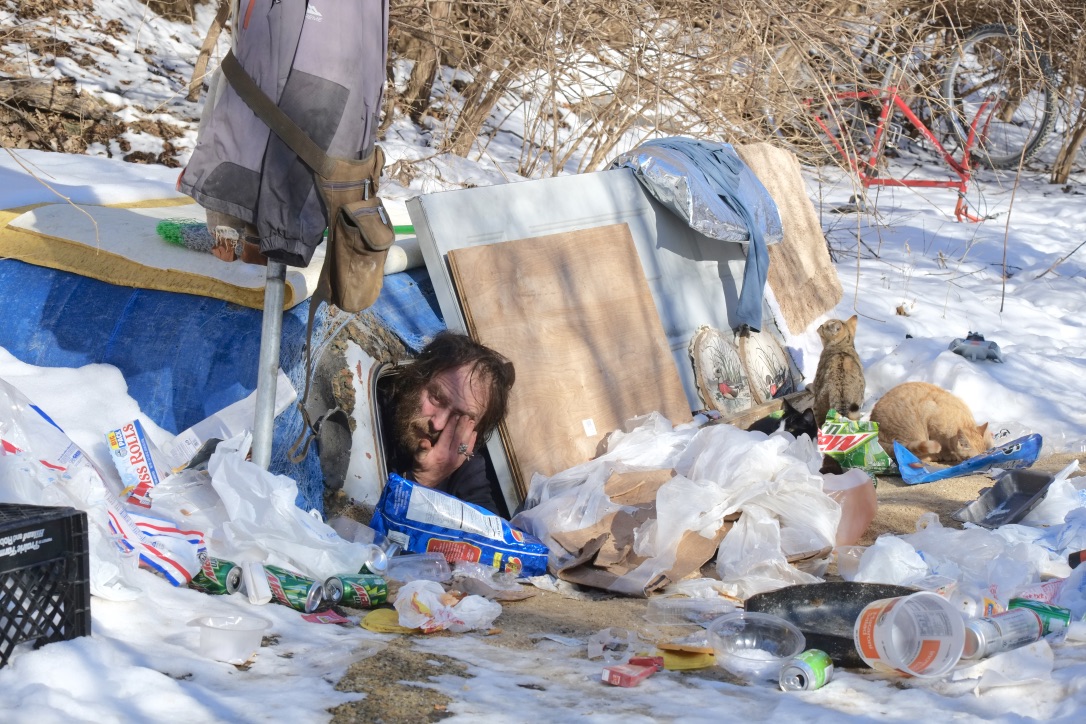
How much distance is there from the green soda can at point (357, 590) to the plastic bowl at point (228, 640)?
53 cm

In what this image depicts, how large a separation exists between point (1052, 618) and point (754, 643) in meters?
0.78

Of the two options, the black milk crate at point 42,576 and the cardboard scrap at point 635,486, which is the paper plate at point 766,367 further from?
the black milk crate at point 42,576

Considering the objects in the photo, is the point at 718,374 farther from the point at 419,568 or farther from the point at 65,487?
the point at 65,487

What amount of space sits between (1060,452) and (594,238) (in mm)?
2745

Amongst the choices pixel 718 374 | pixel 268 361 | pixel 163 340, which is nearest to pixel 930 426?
pixel 718 374

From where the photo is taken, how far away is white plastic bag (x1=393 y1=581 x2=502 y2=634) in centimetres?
290

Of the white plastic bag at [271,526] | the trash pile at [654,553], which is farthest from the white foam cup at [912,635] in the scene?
the white plastic bag at [271,526]

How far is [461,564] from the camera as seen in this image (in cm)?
362

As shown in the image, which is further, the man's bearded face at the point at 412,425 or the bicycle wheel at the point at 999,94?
the bicycle wheel at the point at 999,94

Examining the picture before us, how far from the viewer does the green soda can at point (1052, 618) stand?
9.02 feet

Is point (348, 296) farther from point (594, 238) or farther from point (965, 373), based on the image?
point (965, 373)

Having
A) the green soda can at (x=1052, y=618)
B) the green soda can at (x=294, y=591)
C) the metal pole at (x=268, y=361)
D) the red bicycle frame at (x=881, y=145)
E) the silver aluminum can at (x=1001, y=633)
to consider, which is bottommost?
the green soda can at (x=294, y=591)

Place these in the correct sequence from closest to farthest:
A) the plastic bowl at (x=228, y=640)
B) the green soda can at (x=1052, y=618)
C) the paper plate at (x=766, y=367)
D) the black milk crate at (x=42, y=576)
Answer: the black milk crate at (x=42, y=576), the plastic bowl at (x=228, y=640), the green soda can at (x=1052, y=618), the paper plate at (x=766, y=367)

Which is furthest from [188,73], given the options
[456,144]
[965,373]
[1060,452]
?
[1060,452]
